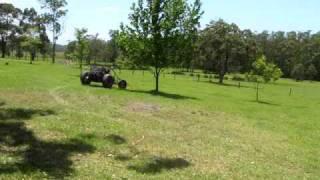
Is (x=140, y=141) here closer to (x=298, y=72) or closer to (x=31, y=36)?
(x=31, y=36)

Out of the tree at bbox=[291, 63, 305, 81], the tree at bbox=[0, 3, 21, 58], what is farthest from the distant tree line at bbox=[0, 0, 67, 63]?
A: the tree at bbox=[291, 63, 305, 81]

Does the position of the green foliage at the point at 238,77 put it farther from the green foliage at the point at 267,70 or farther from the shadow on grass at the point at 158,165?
the shadow on grass at the point at 158,165

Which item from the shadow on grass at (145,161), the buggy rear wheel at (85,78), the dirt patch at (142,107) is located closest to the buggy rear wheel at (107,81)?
the buggy rear wheel at (85,78)

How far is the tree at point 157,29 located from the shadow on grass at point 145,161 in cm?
2803

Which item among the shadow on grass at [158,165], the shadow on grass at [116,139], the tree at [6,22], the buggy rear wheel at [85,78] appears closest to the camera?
the shadow on grass at [158,165]

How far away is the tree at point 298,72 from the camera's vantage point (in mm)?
137250

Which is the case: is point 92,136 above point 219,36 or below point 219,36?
below

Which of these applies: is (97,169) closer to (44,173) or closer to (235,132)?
(44,173)

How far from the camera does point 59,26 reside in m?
120

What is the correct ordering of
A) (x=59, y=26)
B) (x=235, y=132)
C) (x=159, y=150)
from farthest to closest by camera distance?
(x=59, y=26) → (x=235, y=132) → (x=159, y=150)

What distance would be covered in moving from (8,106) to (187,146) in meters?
10.5

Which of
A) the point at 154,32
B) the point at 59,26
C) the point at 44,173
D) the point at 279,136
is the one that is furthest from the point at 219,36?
the point at 44,173

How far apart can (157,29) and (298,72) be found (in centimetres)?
9854

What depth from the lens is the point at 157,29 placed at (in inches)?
1800
